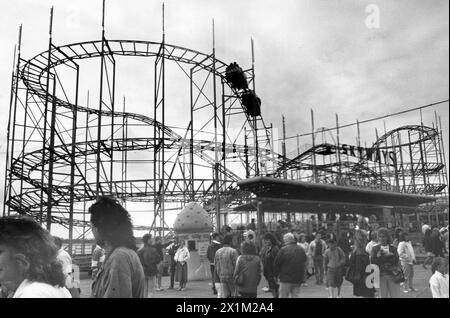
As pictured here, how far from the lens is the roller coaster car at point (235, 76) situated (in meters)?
21.8

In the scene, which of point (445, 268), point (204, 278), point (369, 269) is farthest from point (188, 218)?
point (445, 268)

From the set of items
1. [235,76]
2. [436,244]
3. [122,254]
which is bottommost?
[436,244]

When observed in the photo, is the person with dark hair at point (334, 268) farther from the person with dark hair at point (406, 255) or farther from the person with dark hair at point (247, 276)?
the person with dark hair at point (247, 276)

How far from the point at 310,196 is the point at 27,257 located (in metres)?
16.3

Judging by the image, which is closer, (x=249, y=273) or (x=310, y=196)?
(x=249, y=273)

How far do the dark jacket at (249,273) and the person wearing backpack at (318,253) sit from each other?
4.68m

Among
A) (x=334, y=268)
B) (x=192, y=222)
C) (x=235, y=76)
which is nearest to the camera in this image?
(x=334, y=268)

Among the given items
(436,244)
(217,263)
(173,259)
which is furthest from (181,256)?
(436,244)

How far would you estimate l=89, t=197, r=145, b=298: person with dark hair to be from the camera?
258cm

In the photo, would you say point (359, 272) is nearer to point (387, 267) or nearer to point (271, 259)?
point (387, 267)

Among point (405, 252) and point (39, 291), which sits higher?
point (39, 291)

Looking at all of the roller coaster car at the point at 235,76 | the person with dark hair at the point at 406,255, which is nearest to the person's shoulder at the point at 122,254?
the person with dark hair at the point at 406,255

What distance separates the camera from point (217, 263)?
25.6 ft

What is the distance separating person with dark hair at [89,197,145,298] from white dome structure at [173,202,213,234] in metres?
10.8
